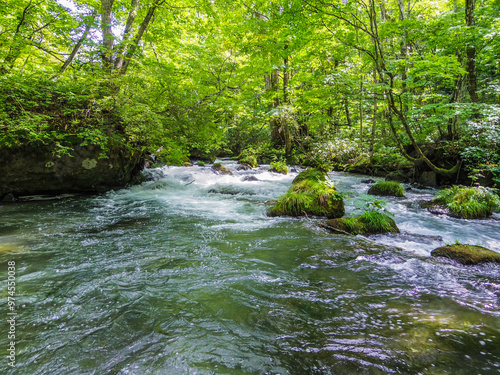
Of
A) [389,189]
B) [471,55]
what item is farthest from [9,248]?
[471,55]

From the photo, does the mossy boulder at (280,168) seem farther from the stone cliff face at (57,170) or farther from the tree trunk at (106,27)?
the tree trunk at (106,27)

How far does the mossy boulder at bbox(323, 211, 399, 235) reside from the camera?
509 cm

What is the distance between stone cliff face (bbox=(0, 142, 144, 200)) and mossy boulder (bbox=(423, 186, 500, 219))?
10.9 metres

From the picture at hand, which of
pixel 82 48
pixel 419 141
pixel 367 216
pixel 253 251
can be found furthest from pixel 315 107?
pixel 82 48

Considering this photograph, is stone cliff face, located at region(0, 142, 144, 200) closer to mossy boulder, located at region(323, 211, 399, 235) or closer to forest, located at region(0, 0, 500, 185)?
forest, located at region(0, 0, 500, 185)

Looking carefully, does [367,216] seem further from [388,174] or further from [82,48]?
[82,48]

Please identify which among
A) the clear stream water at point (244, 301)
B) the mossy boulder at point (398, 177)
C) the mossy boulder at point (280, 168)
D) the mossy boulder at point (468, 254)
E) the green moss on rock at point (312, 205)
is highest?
the mossy boulder at point (280, 168)

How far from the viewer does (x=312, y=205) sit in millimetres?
6520

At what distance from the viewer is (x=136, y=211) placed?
6793 millimetres

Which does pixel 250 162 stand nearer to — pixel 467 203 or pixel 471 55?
pixel 471 55

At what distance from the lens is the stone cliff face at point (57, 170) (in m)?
7.03

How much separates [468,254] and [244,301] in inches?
144

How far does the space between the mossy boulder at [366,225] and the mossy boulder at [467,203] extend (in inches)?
105

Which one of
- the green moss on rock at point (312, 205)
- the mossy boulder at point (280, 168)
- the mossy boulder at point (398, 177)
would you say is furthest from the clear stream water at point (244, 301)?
the mossy boulder at point (280, 168)
